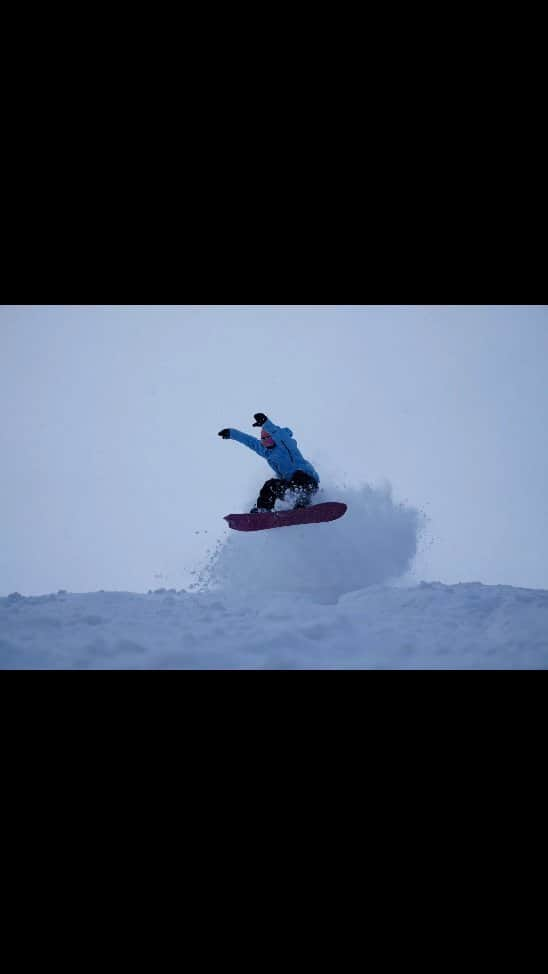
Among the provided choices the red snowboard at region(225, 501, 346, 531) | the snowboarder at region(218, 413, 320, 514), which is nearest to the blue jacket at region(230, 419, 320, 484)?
the snowboarder at region(218, 413, 320, 514)

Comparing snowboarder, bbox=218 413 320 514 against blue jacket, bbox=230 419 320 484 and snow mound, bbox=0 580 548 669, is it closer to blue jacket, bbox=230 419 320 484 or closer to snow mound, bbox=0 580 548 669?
blue jacket, bbox=230 419 320 484

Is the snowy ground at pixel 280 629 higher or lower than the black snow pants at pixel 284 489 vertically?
lower

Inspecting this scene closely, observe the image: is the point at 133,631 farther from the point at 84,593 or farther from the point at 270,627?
the point at 84,593

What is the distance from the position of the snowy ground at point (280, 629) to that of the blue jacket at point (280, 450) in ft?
7.21

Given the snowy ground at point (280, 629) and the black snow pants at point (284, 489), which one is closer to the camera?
the snowy ground at point (280, 629)

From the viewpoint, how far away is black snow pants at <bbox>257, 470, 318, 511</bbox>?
789 centimetres

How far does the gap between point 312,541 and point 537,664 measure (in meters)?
4.05

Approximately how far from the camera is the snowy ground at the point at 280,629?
4227mm

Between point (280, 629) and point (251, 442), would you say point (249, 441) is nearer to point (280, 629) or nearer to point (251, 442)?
point (251, 442)

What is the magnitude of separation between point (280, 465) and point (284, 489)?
316mm

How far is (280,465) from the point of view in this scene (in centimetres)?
790

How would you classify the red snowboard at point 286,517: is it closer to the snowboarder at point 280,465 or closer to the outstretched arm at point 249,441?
the snowboarder at point 280,465

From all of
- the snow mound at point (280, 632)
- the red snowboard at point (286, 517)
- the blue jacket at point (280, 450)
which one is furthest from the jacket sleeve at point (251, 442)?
the snow mound at point (280, 632)

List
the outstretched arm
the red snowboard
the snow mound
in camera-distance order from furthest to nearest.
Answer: the outstretched arm
the red snowboard
the snow mound
